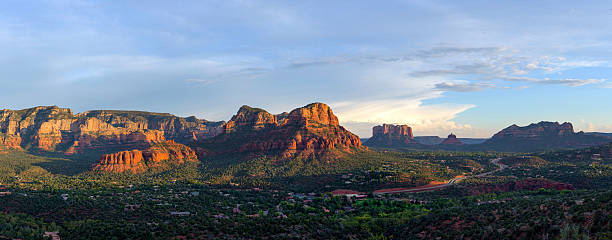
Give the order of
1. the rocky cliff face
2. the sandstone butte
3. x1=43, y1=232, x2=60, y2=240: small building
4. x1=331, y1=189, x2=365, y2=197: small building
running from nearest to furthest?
x1=43, y1=232, x2=60, y2=240: small building, x1=331, y1=189, x2=365, y2=197: small building, the rocky cliff face, the sandstone butte

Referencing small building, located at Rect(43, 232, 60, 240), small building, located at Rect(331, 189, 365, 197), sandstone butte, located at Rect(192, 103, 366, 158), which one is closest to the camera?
small building, located at Rect(43, 232, 60, 240)

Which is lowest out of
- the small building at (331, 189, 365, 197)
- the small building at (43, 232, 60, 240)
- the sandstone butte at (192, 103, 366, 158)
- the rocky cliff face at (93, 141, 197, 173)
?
the small building at (331, 189, 365, 197)

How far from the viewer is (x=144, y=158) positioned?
559 feet

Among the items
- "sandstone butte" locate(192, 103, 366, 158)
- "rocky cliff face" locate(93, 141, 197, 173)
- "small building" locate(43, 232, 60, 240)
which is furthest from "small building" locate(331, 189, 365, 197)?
"rocky cliff face" locate(93, 141, 197, 173)

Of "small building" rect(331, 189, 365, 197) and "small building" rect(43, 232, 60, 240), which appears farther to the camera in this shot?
"small building" rect(331, 189, 365, 197)

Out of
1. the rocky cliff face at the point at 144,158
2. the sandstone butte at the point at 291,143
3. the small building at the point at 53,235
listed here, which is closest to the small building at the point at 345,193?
the sandstone butte at the point at 291,143

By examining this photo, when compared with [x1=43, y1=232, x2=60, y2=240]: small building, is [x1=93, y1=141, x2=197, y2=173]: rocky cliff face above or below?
above

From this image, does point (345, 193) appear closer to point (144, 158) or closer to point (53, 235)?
point (53, 235)

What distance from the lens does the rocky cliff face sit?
158m

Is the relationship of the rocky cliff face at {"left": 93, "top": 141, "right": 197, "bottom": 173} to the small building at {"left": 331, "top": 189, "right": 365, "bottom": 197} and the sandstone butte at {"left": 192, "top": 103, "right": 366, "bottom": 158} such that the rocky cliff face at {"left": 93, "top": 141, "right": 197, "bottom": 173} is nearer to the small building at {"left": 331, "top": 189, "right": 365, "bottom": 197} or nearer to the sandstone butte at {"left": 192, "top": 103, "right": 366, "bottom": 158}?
the sandstone butte at {"left": 192, "top": 103, "right": 366, "bottom": 158}

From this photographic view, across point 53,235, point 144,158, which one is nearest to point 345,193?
point 53,235

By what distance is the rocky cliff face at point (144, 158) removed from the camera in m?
158

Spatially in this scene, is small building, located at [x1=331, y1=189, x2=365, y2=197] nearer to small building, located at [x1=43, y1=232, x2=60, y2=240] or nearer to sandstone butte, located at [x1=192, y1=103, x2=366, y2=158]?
sandstone butte, located at [x1=192, y1=103, x2=366, y2=158]

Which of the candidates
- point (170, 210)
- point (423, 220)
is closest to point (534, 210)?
point (423, 220)
